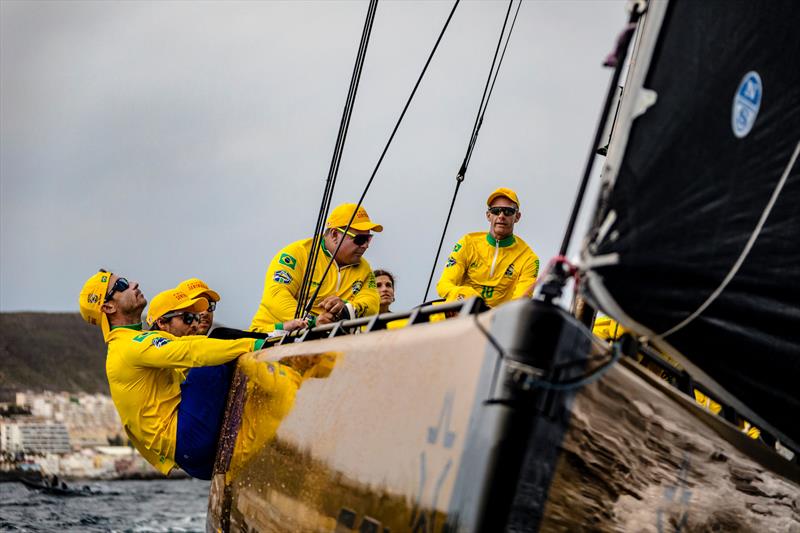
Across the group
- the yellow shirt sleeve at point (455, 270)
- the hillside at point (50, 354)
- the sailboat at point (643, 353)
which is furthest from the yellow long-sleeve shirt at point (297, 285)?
the hillside at point (50, 354)

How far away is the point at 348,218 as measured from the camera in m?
6.41

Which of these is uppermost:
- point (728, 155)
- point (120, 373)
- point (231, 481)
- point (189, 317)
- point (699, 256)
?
point (728, 155)

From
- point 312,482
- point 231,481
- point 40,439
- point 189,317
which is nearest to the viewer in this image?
point 312,482

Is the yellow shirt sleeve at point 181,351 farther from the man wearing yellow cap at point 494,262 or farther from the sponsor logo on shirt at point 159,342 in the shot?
the man wearing yellow cap at point 494,262

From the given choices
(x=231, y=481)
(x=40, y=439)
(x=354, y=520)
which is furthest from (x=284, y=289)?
(x=40, y=439)

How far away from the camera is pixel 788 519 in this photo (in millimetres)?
3572

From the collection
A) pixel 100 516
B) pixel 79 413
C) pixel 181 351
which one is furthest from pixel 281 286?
pixel 79 413

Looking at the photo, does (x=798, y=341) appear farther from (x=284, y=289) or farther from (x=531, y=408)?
(x=284, y=289)

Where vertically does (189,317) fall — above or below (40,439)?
above

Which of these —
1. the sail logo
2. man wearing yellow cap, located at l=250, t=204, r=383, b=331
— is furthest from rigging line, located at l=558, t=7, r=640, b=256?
man wearing yellow cap, located at l=250, t=204, r=383, b=331

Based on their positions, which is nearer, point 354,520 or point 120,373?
point 354,520

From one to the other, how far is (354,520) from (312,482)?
41 centimetres

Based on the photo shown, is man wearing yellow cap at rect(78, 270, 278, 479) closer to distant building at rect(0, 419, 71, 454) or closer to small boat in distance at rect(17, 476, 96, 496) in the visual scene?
small boat in distance at rect(17, 476, 96, 496)

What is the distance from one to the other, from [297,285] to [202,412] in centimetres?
104
